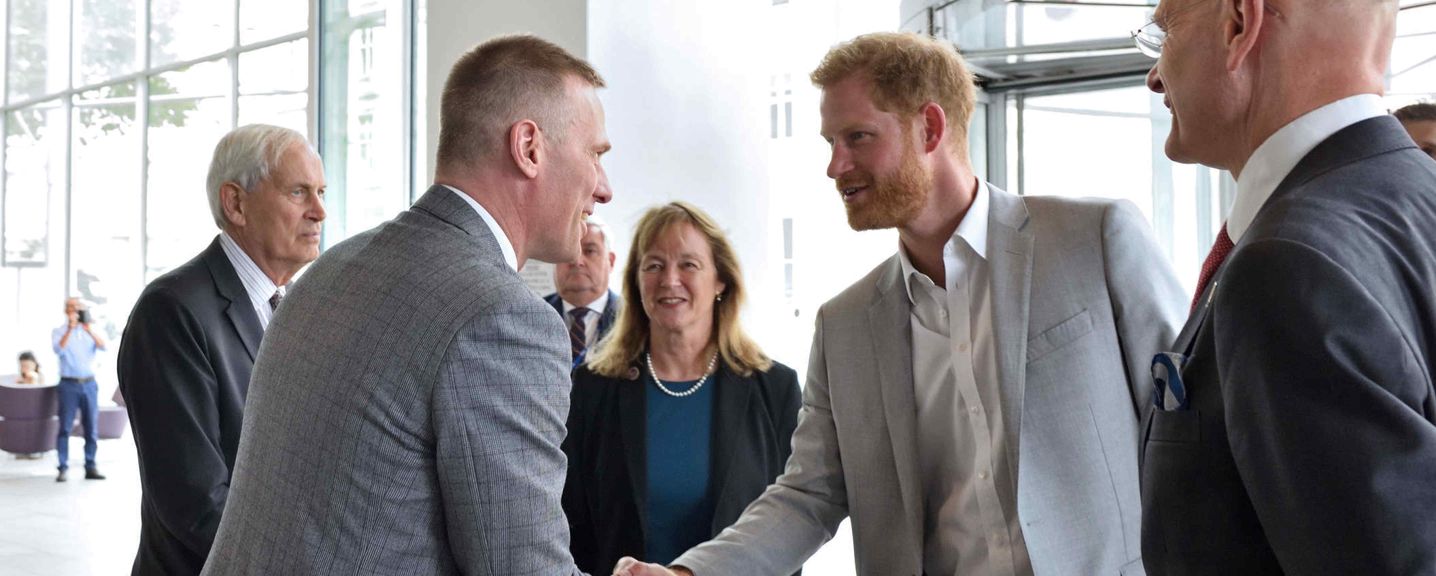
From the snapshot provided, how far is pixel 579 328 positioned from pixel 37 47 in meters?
15.0

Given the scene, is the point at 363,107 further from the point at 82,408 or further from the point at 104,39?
the point at 104,39

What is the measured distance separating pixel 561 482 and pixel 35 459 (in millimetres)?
14564

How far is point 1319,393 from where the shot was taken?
0.90 m

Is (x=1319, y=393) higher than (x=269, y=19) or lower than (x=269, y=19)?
lower

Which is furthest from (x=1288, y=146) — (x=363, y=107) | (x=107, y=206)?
(x=107, y=206)

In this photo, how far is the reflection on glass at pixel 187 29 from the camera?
13.6 meters

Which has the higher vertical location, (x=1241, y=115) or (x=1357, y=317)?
(x=1241, y=115)

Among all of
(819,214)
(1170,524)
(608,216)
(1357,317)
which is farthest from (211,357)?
(819,214)

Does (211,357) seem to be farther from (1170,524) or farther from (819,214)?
(819,214)

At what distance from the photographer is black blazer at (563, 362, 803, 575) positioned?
312 cm

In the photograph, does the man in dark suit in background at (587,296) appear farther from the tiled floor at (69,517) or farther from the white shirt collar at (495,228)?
the tiled floor at (69,517)

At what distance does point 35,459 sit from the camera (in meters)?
14.0

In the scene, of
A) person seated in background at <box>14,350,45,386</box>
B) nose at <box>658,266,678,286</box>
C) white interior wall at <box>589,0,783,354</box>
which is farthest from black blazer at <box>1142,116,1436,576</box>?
person seated in background at <box>14,350,45,386</box>

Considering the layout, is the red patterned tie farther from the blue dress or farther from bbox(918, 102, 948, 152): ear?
the blue dress
